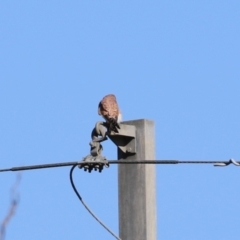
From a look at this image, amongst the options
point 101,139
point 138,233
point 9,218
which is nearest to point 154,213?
point 138,233

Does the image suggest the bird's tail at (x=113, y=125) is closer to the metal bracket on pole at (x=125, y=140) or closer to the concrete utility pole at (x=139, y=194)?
the metal bracket on pole at (x=125, y=140)

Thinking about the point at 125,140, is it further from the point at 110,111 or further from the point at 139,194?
the point at 139,194

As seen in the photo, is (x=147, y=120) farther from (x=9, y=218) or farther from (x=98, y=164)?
(x=9, y=218)

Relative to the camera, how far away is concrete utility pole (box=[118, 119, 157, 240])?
5.55 metres

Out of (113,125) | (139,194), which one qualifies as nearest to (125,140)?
(113,125)

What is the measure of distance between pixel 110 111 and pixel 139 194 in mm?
571

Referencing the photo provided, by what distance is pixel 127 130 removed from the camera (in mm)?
5789

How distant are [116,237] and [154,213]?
0.27m

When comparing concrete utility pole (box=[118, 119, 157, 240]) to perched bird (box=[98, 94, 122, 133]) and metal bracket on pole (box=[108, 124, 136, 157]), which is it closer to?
metal bracket on pole (box=[108, 124, 136, 157])

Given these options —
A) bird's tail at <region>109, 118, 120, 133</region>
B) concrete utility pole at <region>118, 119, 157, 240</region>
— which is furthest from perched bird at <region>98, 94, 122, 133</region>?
concrete utility pole at <region>118, 119, 157, 240</region>

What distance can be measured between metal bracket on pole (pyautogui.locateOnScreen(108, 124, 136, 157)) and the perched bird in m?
0.06

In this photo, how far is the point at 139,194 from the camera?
559 cm

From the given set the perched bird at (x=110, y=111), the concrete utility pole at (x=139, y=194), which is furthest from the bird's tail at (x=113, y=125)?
the concrete utility pole at (x=139, y=194)

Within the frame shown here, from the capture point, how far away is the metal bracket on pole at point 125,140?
5.73 meters
